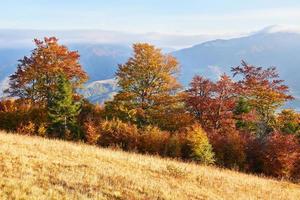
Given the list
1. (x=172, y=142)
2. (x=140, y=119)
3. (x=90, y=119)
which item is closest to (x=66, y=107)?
(x=90, y=119)

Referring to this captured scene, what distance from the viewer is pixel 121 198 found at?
704 inches

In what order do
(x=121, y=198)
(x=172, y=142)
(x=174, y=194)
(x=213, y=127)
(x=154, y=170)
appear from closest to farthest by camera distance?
(x=121, y=198) < (x=174, y=194) < (x=154, y=170) < (x=172, y=142) < (x=213, y=127)

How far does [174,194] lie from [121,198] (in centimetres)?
297

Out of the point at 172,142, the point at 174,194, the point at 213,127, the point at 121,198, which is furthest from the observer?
the point at 213,127

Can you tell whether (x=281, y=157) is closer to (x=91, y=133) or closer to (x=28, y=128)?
(x=91, y=133)

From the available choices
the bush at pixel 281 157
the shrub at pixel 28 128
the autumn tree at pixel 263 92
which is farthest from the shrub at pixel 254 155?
the shrub at pixel 28 128

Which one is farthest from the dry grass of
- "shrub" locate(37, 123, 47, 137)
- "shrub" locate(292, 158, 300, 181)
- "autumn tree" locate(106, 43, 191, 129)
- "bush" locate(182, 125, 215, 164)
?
"autumn tree" locate(106, 43, 191, 129)

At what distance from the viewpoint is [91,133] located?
162ft

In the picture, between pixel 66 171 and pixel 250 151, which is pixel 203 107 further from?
pixel 66 171

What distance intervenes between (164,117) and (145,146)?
6.31 m

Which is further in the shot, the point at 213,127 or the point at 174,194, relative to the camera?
the point at 213,127

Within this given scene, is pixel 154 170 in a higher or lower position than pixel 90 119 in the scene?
higher

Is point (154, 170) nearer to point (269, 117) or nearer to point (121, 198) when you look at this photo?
point (121, 198)

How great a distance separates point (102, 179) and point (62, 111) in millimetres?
33610
